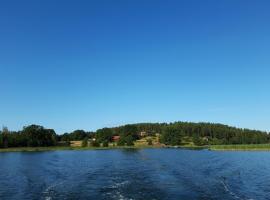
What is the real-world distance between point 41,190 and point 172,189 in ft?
64.8

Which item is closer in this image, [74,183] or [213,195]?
[213,195]

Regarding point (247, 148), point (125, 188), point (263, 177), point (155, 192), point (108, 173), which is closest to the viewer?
point (155, 192)

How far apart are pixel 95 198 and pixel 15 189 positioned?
15.8 m

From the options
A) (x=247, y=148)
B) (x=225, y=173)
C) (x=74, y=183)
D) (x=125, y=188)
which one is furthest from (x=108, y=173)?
(x=247, y=148)

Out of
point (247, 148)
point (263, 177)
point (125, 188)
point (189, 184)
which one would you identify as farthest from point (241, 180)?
point (247, 148)

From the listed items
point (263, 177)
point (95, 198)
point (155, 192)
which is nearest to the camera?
point (95, 198)

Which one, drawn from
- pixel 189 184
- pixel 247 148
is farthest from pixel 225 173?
pixel 247 148

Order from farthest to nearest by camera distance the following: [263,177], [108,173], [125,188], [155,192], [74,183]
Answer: [108,173]
[263,177]
[74,183]
[125,188]
[155,192]

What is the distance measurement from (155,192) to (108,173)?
82.8 ft

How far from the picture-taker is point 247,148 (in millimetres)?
196000

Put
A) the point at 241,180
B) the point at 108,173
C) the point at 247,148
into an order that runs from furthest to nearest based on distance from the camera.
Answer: the point at 247,148 < the point at 108,173 < the point at 241,180

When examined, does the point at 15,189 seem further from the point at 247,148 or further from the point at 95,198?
the point at 247,148

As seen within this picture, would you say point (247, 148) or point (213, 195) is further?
point (247, 148)

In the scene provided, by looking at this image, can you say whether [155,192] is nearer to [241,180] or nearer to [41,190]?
[41,190]
